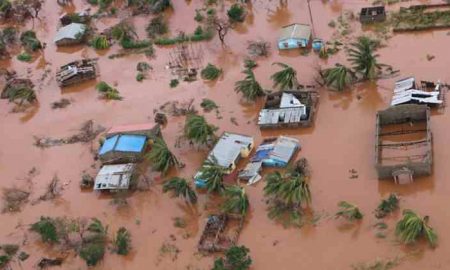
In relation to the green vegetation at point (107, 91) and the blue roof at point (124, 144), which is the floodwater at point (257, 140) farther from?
the blue roof at point (124, 144)

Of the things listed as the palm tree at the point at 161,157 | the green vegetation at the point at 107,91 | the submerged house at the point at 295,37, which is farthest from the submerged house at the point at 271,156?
the green vegetation at the point at 107,91

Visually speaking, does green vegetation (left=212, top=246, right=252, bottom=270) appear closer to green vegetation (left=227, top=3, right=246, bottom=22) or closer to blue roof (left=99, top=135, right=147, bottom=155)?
blue roof (left=99, top=135, right=147, bottom=155)

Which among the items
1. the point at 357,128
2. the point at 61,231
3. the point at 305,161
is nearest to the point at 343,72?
the point at 357,128

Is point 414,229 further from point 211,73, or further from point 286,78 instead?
point 211,73

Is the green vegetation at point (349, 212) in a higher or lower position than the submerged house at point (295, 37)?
lower

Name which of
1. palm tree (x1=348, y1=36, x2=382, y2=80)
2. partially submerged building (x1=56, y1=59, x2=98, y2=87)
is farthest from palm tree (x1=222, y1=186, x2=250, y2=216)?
partially submerged building (x1=56, y1=59, x2=98, y2=87)

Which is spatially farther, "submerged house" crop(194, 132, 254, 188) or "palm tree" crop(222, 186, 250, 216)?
"submerged house" crop(194, 132, 254, 188)
